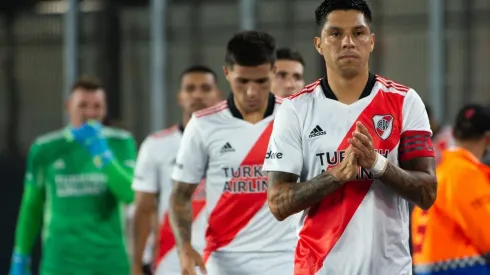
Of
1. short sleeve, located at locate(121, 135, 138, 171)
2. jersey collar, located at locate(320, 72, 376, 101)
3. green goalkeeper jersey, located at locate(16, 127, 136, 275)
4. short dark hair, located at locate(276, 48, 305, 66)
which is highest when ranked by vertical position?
jersey collar, located at locate(320, 72, 376, 101)

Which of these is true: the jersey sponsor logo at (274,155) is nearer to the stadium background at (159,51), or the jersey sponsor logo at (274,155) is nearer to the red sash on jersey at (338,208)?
the red sash on jersey at (338,208)

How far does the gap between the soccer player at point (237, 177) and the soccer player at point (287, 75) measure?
1081 millimetres

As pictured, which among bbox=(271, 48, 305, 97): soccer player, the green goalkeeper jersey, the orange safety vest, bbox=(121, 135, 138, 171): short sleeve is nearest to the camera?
the orange safety vest

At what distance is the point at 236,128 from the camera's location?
19.7 feet

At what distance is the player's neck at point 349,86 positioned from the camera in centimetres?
443

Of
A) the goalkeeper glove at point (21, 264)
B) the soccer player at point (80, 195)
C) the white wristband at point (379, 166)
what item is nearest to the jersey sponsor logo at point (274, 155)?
the white wristband at point (379, 166)

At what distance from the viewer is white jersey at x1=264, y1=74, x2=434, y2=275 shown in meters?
4.34

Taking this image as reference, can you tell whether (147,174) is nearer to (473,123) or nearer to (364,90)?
(473,123)

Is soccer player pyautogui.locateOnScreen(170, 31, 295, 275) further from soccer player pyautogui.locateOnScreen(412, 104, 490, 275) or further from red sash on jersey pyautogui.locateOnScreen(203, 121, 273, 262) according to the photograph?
soccer player pyautogui.locateOnScreen(412, 104, 490, 275)

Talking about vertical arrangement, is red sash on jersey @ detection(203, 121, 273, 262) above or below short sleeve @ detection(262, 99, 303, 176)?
below

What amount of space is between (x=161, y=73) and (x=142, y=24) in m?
0.52

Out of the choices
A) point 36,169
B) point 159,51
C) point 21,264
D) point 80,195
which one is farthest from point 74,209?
point 159,51

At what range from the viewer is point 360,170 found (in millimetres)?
4277

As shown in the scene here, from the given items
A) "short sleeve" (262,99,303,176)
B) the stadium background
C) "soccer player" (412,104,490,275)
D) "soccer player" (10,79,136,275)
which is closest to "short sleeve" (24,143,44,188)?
"soccer player" (10,79,136,275)
